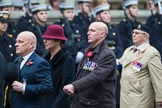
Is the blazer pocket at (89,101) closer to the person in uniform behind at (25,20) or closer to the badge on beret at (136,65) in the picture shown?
the badge on beret at (136,65)

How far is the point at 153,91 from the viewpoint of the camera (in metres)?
9.61

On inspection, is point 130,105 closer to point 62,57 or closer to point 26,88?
point 62,57

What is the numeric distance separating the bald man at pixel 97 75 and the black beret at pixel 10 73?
79cm

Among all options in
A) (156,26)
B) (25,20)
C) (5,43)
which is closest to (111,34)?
(156,26)

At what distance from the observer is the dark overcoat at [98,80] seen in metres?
8.26

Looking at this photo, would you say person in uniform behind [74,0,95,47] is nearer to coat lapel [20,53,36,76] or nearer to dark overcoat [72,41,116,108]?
dark overcoat [72,41,116,108]

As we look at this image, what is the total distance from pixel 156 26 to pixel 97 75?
19.0 ft

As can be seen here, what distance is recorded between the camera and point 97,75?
8227 millimetres

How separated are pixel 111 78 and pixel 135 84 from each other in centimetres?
120

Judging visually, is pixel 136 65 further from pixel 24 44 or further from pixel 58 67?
pixel 24 44

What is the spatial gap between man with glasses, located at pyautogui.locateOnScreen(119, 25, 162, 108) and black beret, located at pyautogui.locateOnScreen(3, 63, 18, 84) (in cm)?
218

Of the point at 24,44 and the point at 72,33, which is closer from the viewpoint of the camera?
the point at 24,44

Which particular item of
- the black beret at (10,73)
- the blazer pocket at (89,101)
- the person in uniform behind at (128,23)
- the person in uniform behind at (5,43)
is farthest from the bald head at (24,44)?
the person in uniform behind at (128,23)

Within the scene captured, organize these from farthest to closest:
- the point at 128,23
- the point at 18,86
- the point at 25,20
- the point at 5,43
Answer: the point at 128,23 → the point at 25,20 → the point at 5,43 → the point at 18,86
